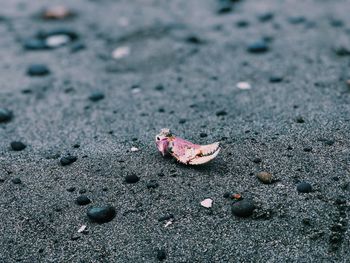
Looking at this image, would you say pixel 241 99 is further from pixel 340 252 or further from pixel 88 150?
pixel 340 252

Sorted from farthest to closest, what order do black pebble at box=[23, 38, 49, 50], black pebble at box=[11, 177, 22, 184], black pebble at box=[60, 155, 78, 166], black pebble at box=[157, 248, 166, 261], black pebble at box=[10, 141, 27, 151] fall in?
black pebble at box=[23, 38, 49, 50]
black pebble at box=[10, 141, 27, 151]
black pebble at box=[60, 155, 78, 166]
black pebble at box=[11, 177, 22, 184]
black pebble at box=[157, 248, 166, 261]

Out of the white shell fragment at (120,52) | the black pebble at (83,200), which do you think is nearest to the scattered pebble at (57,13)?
the white shell fragment at (120,52)

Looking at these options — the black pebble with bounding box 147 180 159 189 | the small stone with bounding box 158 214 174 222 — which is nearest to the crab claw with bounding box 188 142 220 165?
the black pebble with bounding box 147 180 159 189

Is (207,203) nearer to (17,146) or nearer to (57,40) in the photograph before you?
(17,146)

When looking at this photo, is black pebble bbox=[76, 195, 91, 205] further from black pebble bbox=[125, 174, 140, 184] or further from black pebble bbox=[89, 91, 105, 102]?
black pebble bbox=[89, 91, 105, 102]

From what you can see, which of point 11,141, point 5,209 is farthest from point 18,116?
point 5,209
